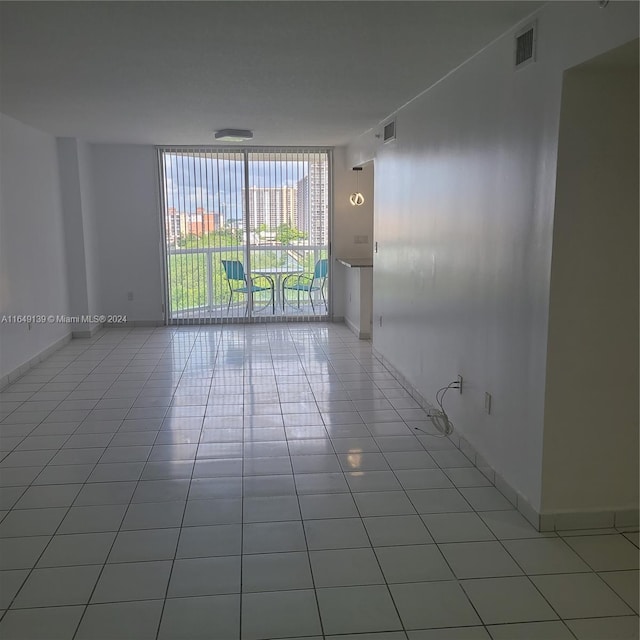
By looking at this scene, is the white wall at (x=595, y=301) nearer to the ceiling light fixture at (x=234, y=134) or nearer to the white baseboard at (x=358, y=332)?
the ceiling light fixture at (x=234, y=134)

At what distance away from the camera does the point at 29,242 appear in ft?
18.1

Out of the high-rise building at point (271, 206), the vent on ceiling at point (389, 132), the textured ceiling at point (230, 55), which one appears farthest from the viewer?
the high-rise building at point (271, 206)

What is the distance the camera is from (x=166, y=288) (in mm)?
7613

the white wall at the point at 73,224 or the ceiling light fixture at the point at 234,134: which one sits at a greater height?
the ceiling light fixture at the point at 234,134

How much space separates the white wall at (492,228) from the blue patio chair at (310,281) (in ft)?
10.2

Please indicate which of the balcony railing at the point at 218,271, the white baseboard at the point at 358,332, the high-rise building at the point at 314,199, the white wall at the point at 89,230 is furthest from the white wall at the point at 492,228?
the white wall at the point at 89,230

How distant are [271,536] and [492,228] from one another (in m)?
1.83

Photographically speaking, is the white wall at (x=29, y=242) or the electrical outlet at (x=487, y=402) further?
the white wall at (x=29, y=242)

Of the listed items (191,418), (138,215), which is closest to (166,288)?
(138,215)

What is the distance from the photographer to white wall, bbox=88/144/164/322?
7234 mm

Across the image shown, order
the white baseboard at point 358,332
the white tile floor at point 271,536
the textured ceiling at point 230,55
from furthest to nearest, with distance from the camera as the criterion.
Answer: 1. the white baseboard at point 358,332
2. the textured ceiling at point 230,55
3. the white tile floor at point 271,536

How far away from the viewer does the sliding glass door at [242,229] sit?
24.3 feet

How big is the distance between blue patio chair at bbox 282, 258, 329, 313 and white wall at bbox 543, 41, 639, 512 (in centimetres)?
543

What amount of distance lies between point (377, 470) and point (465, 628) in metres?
1.26
